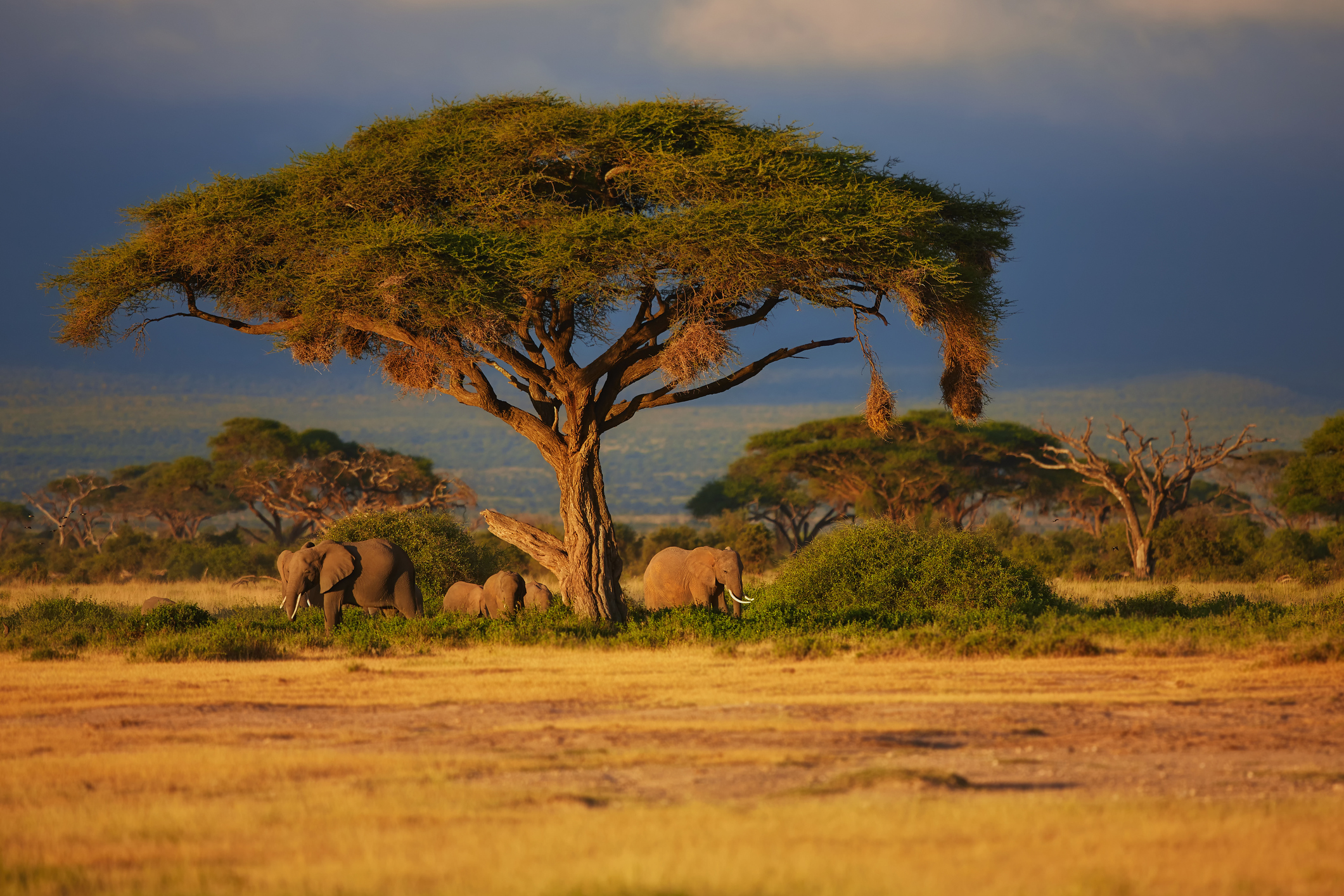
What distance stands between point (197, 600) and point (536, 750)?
2305 centimetres

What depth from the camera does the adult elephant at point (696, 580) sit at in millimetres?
21547

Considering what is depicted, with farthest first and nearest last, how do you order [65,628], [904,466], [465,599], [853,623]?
[904,466]
[465,599]
[65,628]
[853,623]

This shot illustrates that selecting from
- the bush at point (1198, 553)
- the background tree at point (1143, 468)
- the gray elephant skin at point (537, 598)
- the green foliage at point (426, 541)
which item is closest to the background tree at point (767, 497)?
the background tree at point (1143, 468)

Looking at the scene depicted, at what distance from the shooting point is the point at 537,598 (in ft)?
70.8

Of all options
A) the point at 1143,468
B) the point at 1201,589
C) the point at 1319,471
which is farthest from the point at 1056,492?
the point at 1201,589

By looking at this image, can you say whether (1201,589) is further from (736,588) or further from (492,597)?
(492,597)

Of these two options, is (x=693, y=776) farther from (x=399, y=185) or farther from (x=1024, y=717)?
(x=399, y=185)

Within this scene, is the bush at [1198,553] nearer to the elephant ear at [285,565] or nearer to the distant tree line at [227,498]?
the distant tree line at [227,498]

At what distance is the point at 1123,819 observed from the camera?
22.1 ft

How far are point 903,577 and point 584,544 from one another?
552cm

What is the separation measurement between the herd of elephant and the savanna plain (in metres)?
5.54

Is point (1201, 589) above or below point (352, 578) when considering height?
below

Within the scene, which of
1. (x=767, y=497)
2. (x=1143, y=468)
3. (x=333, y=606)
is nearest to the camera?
(x=333, y=606)

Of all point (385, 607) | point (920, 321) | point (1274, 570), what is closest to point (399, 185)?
point (385, 607)
